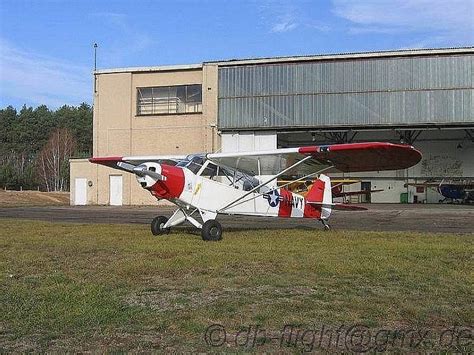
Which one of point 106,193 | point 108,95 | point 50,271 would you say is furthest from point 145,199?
point 50,271

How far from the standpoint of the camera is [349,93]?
123 ft

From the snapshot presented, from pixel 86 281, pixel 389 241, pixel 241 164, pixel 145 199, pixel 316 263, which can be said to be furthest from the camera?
pixel 145 199

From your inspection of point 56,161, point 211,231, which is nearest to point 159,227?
point 211,231

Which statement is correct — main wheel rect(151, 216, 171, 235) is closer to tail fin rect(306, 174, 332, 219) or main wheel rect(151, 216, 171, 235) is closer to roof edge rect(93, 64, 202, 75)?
tail fin rect(306, 174, 332, 219)

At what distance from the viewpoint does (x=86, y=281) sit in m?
7.05

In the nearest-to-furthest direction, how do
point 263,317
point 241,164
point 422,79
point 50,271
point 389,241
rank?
point 263,317
point 50,271
point 389,241
point 241,164
point 422,79

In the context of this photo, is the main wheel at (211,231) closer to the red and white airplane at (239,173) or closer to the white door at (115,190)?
the red and white airplane at (239,173)

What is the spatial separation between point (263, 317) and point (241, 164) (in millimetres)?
9593

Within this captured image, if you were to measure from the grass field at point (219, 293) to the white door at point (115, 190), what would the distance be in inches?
1221

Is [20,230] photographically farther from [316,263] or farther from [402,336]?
[402,336]

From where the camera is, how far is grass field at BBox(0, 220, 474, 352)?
4.64 m

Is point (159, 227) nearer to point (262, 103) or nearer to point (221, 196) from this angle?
point (221, 196)

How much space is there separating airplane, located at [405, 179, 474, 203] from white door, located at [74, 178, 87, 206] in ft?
101

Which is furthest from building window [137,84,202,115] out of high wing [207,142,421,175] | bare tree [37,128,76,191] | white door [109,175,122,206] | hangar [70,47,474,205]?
bare tree [37,128,76,191]
